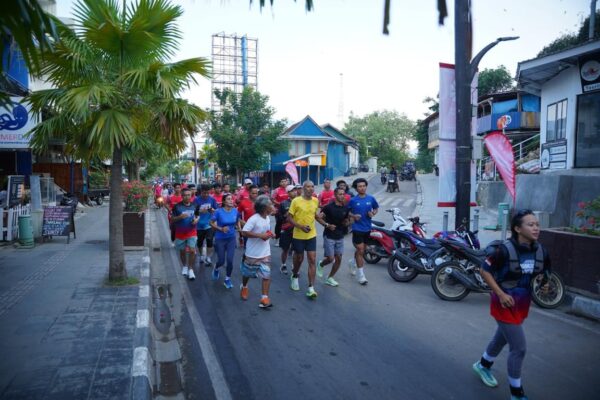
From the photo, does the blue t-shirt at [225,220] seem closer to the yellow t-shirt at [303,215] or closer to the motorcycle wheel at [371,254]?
the yellow t-shirt at [303,215]

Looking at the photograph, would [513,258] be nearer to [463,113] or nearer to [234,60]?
[463,113]

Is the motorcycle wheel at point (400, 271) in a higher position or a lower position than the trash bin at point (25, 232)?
lower

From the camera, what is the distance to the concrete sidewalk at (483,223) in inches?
246

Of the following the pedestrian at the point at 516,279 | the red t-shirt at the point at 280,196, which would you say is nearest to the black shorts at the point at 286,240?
the red t-shirt at the point at 280,196

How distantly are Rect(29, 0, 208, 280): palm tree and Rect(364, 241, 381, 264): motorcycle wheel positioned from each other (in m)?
4.82

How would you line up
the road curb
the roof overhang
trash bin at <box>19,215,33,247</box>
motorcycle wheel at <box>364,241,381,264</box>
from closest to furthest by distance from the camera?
the road curb
motorcycle wheel at <box>364,241,381,264</box>
trash bin at <box>19,215,33,247</box>
the roof overhang

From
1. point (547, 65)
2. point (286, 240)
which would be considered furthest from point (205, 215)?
point (547, 65)

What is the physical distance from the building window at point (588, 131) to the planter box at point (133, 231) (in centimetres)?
1305

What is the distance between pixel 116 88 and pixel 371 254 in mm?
6358

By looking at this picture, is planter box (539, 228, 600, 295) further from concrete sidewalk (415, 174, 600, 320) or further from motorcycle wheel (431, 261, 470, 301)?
motorcycle wheel (431, 261, 470, 301)

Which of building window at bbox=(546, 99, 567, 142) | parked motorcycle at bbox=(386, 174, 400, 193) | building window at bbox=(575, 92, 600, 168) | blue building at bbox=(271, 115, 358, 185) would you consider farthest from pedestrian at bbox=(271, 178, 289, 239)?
blue building at bbox=(271, 115, 358, 185)

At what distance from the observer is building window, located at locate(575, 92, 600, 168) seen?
13.1 m

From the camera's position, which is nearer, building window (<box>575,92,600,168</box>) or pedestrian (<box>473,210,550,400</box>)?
pedestrian (<box>473,210,550,400</box>)

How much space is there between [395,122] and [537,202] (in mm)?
58870
